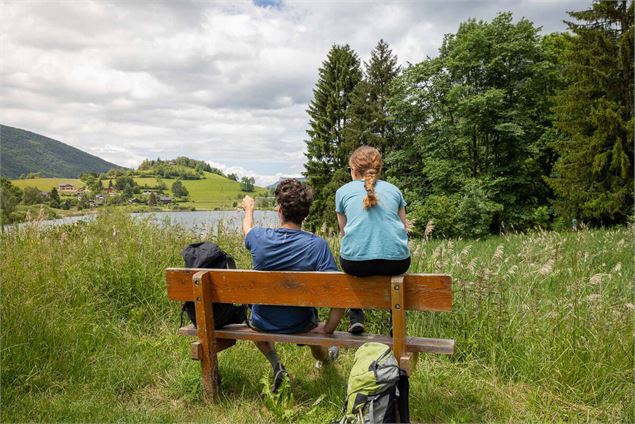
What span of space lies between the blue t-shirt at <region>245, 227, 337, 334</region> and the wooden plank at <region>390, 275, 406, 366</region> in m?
0.71

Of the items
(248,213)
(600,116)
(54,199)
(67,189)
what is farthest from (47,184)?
(600,116)

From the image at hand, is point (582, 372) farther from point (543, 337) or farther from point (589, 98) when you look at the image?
point (589, 98)

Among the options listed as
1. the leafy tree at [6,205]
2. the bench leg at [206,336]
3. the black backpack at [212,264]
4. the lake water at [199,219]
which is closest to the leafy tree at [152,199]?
the lake water at [199,219]

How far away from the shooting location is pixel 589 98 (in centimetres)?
2445

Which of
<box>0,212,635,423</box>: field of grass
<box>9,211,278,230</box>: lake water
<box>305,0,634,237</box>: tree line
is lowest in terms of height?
<box>0,212,635,423</box>: field of grass

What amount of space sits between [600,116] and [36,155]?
45.7 m

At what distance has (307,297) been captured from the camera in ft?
10.8

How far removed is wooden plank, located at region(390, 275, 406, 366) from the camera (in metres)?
3.03

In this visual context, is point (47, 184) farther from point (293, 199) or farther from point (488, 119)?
point (488, 119)

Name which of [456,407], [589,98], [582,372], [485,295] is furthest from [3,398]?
[589,98]

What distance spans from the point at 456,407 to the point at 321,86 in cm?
4269

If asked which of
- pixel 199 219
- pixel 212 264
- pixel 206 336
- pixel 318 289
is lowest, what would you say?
pixel 206 336

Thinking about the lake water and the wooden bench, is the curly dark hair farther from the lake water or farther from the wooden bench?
the lake water

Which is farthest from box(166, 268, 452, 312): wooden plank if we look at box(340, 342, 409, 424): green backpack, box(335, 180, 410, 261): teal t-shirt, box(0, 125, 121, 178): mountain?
box(0, 125, 121, 178): mountain
